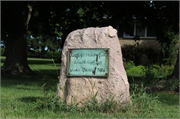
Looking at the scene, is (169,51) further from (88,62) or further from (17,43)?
(88,62)

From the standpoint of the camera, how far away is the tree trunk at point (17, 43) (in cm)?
1110

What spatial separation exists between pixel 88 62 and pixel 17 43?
8.01 meters

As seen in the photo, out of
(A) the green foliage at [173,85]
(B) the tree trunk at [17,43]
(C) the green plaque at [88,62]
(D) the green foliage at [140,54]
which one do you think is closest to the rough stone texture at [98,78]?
(C) the green plaque at [88,62]

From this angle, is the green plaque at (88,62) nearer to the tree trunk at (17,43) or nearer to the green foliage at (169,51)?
the tree trunk at (17,43)

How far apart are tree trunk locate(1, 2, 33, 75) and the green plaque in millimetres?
7562

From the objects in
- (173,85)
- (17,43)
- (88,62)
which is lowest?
(173,85)

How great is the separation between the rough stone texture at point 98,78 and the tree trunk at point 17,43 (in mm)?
7492

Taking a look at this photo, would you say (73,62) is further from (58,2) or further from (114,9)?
(58,2)

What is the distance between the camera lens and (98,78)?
411cm

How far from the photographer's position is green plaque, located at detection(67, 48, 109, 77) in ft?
13.6

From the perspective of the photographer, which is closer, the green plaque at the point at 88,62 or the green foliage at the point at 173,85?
the green plaque at the point at 88,62

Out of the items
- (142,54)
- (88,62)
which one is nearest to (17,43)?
(88,62)

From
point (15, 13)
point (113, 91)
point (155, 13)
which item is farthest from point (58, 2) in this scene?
point (113, 91)

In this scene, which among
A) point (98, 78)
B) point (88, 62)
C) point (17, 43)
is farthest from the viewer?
point (17, 43)
